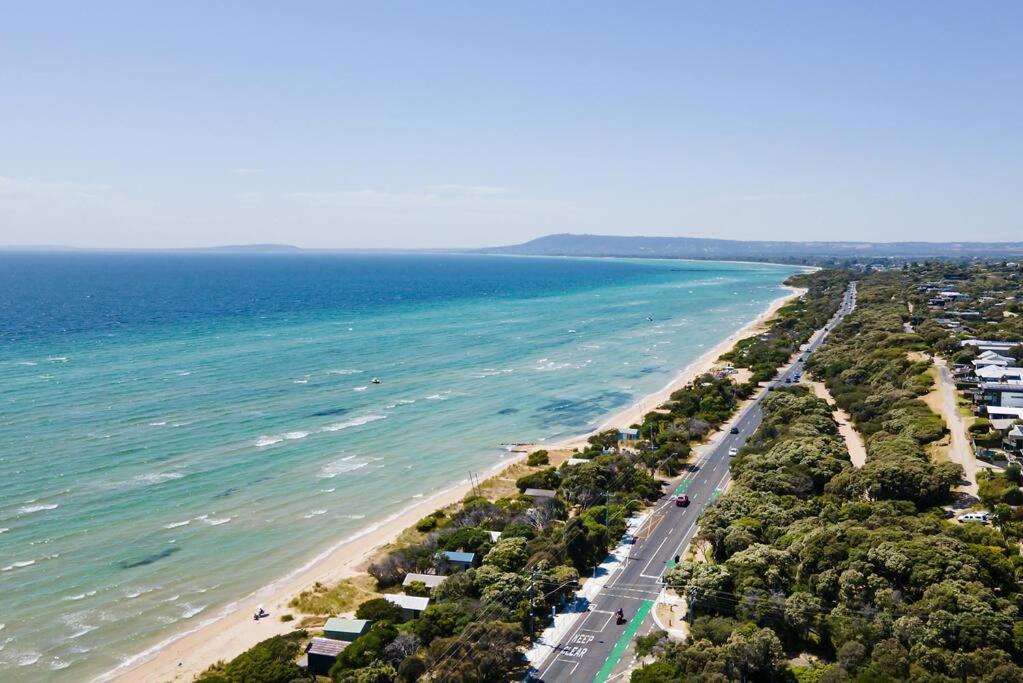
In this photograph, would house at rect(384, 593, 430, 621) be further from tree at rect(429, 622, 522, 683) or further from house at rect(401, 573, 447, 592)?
tree at rect(429, 622, 522, 683)

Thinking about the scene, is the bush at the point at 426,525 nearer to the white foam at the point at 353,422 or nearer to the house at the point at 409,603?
the house at the point at 409,603

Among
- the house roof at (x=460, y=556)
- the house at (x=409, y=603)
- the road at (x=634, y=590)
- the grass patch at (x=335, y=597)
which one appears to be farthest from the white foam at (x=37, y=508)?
the road at (x=634, y=590)

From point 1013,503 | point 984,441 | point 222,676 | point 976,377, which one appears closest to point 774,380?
point 976,377

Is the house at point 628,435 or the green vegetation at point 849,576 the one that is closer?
the green vegetation at point 849,576

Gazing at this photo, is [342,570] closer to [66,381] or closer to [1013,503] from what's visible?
[1013,503]

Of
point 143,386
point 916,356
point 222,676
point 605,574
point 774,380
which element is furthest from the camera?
point 774,380

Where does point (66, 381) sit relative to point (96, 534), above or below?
above

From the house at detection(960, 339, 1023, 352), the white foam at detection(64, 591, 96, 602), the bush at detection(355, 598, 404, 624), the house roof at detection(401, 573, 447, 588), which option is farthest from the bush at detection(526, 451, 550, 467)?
the house at detection(960, 339, 1023, 352)
